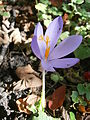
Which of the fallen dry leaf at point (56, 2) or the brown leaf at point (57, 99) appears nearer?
the brown leaf at point (57, 99)

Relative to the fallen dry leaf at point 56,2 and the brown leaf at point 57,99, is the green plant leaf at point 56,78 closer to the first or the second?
the brown leaf at point 57,99

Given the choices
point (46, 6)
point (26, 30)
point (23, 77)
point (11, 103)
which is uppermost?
point (46, 6)

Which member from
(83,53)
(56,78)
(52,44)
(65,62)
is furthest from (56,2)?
(65,62)

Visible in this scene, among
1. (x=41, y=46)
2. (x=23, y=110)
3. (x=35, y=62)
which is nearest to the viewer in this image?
(x=41, y=46)

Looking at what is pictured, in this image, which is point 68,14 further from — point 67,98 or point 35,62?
point 67,98

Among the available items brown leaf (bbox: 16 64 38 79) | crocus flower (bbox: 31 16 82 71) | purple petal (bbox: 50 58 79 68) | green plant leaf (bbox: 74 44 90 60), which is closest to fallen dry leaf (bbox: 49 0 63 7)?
green plant leaf (bbox: 74 44 90 60)

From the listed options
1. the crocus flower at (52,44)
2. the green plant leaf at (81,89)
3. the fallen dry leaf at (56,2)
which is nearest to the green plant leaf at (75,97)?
the green plant leaf at (81,89)

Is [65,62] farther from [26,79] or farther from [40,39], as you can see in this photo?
[26,79]

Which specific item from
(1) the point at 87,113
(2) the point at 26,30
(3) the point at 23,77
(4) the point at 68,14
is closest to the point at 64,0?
(4) the point at 68,14
